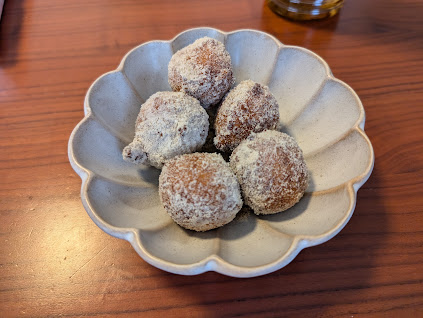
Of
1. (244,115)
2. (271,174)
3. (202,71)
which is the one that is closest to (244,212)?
(271,174)

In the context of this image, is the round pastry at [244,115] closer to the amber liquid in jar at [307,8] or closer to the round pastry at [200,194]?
the round pastry at [200,194]

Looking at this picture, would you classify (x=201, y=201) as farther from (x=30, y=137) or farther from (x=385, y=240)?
(x=30, y=137)

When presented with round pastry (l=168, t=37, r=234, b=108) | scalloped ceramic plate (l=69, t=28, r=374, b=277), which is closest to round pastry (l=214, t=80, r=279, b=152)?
round pastry (l=168, t=37, r=234, b=108)

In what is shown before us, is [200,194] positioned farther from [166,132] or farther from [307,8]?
[307,8]

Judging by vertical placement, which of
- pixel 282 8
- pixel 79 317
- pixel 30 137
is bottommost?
pixel 79 317

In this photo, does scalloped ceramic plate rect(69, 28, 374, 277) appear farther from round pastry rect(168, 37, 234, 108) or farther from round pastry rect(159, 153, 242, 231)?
round pastry rect(168, 37, 234, 108)

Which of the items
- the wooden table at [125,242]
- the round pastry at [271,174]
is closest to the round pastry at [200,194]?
the round pastry at [271,174]

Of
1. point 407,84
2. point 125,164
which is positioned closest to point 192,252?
point 125,164
